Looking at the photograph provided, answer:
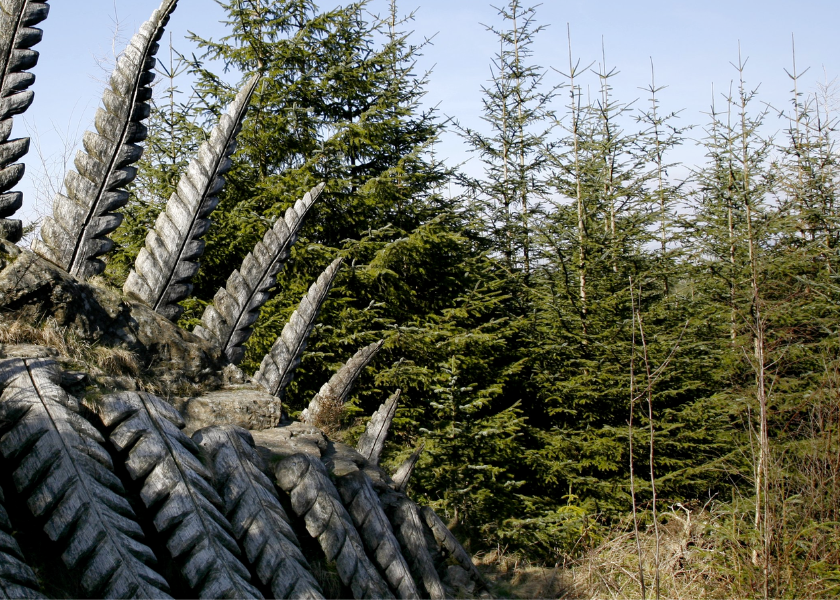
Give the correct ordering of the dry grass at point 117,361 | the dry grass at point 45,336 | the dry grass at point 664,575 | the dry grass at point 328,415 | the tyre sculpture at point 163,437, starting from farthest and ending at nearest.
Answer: the dry grass at point 664,575, the dry grass at point 328,415, the dry grass at point 117,361, the dry grass at point 45,336, the tyre sculpture at point 163,437

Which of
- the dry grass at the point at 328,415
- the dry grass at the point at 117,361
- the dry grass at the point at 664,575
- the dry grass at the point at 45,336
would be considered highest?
the dry grass at the point at 45,336

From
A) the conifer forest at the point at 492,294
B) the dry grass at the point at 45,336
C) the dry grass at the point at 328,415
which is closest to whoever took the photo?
the dry grass at the point at 45,336

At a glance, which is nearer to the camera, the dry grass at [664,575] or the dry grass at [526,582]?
the dry grass at [526,582]

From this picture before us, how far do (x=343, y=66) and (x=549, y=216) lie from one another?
432cm

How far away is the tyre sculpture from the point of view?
2012 millimetres

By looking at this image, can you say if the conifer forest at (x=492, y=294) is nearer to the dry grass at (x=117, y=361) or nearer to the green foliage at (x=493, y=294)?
the green foliage at (x=493, y=294)

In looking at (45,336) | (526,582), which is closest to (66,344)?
(45,336)

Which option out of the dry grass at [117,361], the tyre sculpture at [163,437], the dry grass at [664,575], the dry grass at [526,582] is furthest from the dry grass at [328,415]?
the dry grass at [664,575]

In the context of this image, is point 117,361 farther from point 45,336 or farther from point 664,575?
point 664,575

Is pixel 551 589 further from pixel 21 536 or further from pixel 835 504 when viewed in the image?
pixel 21 536

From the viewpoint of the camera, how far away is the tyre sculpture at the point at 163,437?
2012mm

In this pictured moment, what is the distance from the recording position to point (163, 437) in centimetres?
232

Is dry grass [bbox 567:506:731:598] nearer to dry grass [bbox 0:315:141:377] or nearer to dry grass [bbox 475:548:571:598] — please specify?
dry grass [bbox 475:548:571:598]

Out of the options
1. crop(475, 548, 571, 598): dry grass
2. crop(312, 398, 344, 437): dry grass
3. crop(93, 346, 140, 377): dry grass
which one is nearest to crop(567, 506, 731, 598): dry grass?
crop(475, 548, 571, 598): dry grass
